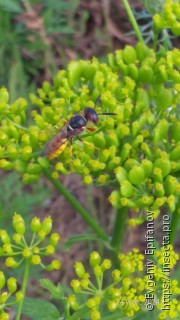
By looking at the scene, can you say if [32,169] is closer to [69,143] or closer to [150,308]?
[69,143]

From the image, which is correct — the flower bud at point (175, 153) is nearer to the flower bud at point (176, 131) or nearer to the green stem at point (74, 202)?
the flower bud at point (176, 131)

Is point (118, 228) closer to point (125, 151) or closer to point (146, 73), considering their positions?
point (125, 151)

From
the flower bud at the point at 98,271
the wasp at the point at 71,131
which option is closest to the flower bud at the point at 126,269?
the flower bud at the point at 98,271

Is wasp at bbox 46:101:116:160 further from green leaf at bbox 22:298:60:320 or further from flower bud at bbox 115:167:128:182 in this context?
green leaf at bbox 22:298:60:320

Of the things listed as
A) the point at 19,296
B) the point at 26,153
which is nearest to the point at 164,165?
the point at 26,153

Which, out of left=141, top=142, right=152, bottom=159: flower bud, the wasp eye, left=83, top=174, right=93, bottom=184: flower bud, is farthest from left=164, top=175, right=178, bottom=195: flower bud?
the wasp eye

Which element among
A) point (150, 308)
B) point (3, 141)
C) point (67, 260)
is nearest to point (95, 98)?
point (3, 141)
